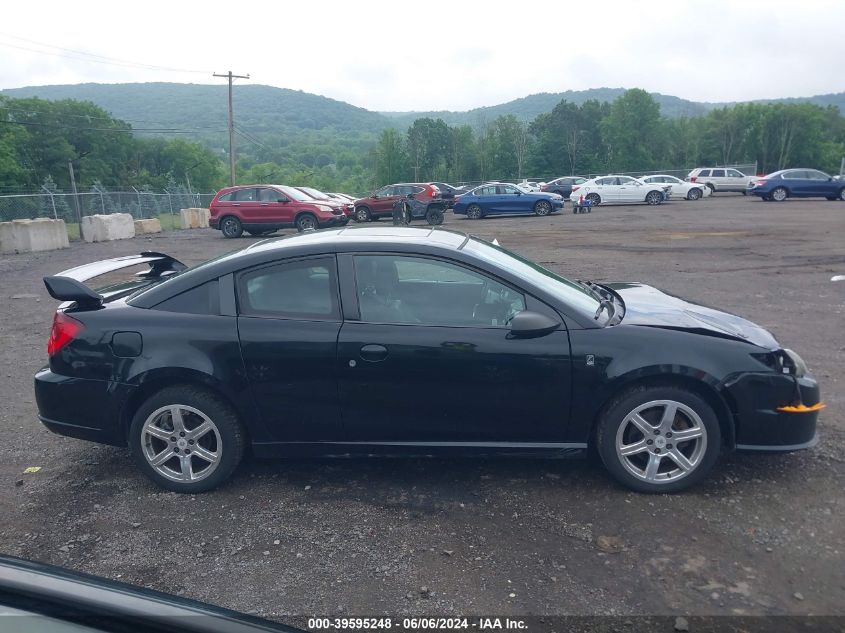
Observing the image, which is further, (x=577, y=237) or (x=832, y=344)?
(x=577, y=237)

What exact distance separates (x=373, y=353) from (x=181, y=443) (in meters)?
1.32

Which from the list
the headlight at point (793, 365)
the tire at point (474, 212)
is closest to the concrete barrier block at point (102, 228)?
the tire at point (474, 212)

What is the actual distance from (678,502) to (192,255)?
53.8 feet

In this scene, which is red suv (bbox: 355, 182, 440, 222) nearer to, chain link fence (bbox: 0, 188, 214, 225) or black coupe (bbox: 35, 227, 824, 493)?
chain link fence (bbox: 0, 188, 214, 225)

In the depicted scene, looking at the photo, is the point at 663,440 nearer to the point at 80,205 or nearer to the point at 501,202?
the point at 80,205

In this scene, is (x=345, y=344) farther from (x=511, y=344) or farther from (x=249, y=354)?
(x=511, y=344)

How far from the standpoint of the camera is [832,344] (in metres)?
7.41

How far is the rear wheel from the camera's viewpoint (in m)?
31.1

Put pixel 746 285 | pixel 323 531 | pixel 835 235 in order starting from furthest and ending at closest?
1. pixel 835 235
2. pixel 746 285
3. pixel 323 531

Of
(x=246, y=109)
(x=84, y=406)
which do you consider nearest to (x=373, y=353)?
(x=84, y=406)

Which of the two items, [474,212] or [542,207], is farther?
[542,207]

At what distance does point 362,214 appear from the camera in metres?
31.3

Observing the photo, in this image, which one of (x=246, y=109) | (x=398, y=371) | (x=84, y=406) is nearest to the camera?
(x=398, y=371)

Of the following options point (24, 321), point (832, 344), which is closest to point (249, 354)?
point (832, 344)
